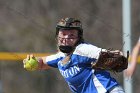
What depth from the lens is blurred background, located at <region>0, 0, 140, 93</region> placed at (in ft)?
40.4

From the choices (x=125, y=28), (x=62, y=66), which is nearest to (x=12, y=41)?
(x=125, y=28)

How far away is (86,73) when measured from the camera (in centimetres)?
518

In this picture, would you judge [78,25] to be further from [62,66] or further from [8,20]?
[8,20]

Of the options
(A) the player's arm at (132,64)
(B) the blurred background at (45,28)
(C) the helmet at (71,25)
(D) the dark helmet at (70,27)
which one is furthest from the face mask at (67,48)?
(B) the blurred background at (45,28)

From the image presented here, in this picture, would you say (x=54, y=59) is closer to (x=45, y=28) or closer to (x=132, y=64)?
(x=132, y=64)

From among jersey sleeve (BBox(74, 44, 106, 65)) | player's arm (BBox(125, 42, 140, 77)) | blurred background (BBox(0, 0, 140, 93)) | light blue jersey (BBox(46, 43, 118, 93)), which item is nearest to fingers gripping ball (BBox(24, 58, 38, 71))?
light blue jersey (BBox(46, 43, 118, 93))

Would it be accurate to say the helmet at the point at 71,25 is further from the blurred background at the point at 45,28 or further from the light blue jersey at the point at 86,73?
the blurred background at the point at 45,28

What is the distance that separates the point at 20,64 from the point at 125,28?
5.10 metres

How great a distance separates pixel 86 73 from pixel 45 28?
7331 mm

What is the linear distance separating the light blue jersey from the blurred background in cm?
687

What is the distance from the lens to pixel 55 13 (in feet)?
42.2

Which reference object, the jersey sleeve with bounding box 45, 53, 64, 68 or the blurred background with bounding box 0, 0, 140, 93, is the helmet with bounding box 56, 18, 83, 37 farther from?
the blurred background with bounding box 0, 0, 140, 93

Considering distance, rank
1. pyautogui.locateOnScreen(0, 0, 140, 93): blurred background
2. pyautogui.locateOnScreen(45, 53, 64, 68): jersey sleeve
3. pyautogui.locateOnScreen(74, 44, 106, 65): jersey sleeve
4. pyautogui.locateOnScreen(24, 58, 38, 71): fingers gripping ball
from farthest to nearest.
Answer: pyautogui.locateOnScreen(0, 0, 140, 93): blurred background → pyautogui.locateOnScreen(24, 58, 38, 71): fingers gripping ball → pyautogui.locateOnScreen(45, 53, 64, 68): jersey sleeve → pyautogui.locateOnScreen(74, 44, 106, 65): jersey sleeve

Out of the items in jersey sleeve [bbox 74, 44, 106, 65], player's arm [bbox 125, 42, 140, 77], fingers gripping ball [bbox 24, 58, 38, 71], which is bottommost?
player's arm [bbox 125, 42, 140, 77]
